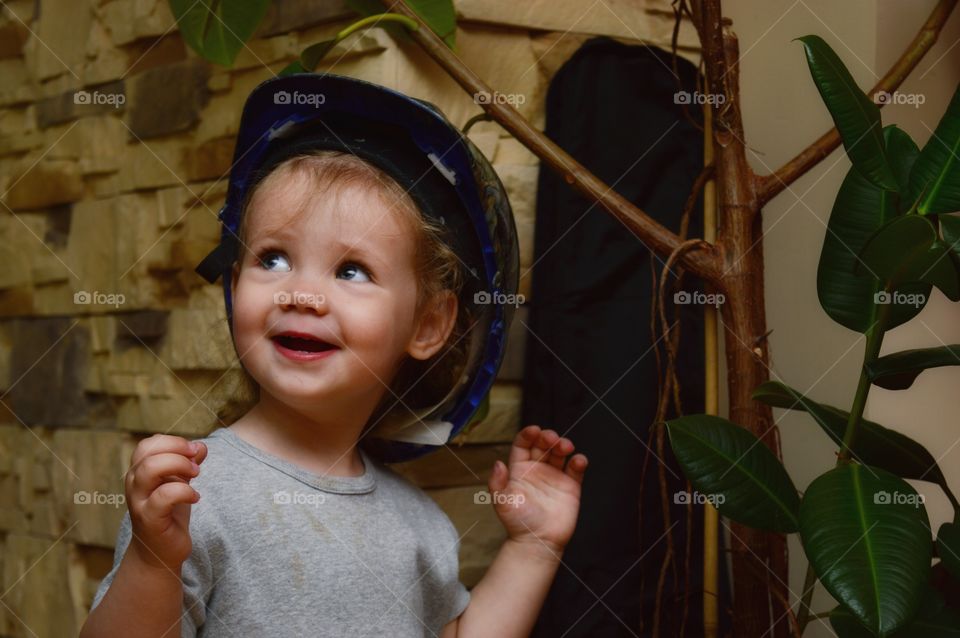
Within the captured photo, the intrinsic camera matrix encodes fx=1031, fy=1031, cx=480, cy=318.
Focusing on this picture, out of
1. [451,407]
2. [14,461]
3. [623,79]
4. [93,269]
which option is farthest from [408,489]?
[14,461]

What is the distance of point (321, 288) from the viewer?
113 centimetres

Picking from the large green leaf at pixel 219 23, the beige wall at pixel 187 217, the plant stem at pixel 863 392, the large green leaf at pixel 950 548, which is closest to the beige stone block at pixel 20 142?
the beige wall at pixel 187 217

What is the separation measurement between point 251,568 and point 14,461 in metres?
1.22

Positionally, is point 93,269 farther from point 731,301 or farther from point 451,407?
point 731,301

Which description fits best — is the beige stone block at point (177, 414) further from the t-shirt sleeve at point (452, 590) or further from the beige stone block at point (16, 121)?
the beige stone block at point (16, 121)

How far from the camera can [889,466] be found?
1208 mm

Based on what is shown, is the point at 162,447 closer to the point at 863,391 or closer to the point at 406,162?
the point at 406,162

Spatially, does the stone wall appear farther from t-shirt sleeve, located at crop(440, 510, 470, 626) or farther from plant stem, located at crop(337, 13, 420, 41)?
t-shirt sleeve, located at crop(440, 510, 470, 626)

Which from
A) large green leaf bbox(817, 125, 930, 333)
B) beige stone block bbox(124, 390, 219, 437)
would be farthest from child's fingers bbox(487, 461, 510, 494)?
beige stone block bbox(124, 390, 219, 437)

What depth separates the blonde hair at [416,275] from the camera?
1210 millimetres

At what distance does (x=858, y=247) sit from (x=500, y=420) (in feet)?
2.22

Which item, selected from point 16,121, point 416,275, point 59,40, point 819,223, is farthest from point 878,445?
point 16,121

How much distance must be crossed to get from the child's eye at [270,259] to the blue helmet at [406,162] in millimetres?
80

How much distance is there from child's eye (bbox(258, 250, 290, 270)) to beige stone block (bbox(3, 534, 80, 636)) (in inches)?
41.0
